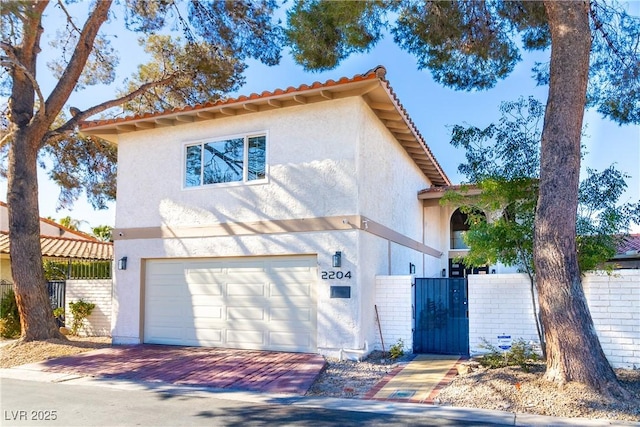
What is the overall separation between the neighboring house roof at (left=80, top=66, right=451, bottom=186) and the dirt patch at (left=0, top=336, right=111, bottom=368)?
565cm

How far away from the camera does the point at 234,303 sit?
12547 millimetres

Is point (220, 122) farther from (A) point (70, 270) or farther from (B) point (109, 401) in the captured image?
(A) point (70, 270)

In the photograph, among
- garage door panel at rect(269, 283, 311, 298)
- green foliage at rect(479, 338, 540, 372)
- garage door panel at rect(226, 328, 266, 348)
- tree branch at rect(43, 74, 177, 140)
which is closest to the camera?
green foliage at rect(479, 338, 540, 372)

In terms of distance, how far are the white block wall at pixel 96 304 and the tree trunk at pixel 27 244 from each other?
1755mm

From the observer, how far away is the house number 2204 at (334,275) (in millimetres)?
11219

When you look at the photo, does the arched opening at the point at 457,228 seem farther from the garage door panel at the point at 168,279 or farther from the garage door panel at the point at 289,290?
the garage door panel at the point at 168,279

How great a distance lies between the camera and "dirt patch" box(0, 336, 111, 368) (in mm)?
11462

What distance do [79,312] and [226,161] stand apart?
6552 millimetres

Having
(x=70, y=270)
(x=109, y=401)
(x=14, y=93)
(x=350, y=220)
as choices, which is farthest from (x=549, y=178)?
(x=70, y=270)

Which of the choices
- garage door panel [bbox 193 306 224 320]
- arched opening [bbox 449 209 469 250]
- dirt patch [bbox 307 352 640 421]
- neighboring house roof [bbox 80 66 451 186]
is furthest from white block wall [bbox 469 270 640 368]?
arched opening [bbox 449 209 469 250]

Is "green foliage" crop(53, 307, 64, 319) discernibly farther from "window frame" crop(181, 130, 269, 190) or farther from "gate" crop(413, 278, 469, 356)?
"gate" crop(413, 278, 469, 356)

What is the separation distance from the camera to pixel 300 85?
11383 millimetres

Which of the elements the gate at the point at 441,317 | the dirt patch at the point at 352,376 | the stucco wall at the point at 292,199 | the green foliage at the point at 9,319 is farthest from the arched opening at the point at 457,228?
the green foliage at the point at 9,319

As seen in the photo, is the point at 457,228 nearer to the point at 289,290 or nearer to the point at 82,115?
the point at 289,290
